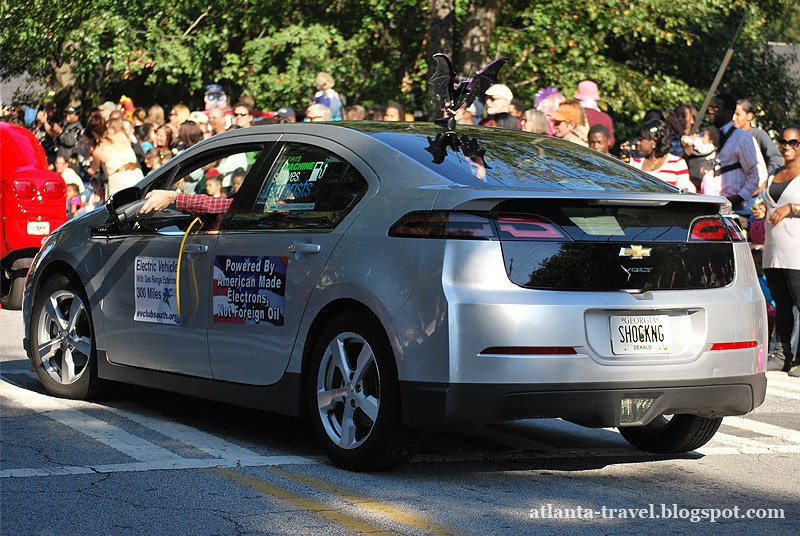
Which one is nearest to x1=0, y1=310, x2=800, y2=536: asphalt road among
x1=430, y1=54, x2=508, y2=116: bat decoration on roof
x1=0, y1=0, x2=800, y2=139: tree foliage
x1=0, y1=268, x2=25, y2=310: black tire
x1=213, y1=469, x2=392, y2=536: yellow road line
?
x1=213, y1=469, x2=392, y2=536: yellow road line

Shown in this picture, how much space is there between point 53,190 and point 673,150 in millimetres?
6534

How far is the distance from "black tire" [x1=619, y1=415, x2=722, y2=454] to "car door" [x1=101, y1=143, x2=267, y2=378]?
88.9 inches

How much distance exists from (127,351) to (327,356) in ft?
5.81

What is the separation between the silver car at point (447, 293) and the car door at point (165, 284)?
17 millimetres

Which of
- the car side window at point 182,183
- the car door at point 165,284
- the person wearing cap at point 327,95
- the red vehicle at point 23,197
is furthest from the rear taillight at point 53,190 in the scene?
the car door at point 165,284

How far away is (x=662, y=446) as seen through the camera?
652 centimetres

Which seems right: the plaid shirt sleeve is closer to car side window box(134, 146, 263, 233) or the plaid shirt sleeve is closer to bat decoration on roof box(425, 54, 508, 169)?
car side window box(134, 146, 263, 233)

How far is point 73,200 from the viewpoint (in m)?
18.4

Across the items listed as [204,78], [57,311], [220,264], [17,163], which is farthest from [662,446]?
[204,78]

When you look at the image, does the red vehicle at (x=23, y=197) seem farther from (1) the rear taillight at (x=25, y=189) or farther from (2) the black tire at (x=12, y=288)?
(2) the black tire at (x=12, y=288)

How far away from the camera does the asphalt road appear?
16.0 feet

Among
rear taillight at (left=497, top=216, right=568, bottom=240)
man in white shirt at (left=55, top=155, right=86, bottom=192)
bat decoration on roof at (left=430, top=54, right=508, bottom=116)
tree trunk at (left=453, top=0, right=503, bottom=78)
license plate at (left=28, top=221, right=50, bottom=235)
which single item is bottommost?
license plate at (left=28, top=221, right=50, bottom=235)

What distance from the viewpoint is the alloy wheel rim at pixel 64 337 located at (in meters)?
7.62

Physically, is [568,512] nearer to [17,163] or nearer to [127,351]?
[127,351]
